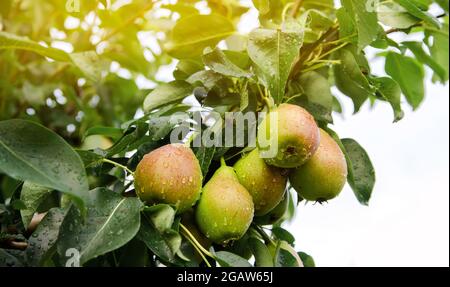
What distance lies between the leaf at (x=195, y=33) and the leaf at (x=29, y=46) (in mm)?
297

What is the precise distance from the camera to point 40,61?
1503 mm

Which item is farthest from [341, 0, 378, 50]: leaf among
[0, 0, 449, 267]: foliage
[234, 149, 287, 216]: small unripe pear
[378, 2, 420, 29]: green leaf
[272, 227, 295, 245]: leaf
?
[272, 227, 295, 245]: leaf

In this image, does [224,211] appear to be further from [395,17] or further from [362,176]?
[395,17]

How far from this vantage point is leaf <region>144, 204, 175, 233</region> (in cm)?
69

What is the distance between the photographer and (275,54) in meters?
0.77

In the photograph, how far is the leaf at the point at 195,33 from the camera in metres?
1.03

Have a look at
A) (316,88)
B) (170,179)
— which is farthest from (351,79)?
(170,179)

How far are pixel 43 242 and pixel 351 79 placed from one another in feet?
1.77

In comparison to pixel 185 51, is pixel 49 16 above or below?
below
